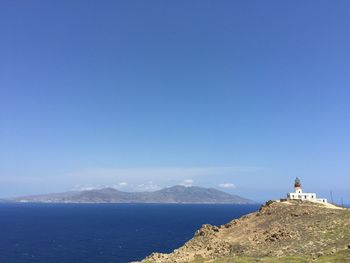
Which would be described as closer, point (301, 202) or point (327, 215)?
A: point (327, 215)

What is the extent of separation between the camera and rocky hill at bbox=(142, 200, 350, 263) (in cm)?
6378

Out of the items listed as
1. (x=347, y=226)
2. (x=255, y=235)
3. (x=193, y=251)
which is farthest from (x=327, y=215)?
(x=193, y=251)

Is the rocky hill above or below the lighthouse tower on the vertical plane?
below

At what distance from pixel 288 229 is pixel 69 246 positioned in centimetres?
11482

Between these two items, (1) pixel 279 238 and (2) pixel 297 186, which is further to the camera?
(2) pixel 297 186

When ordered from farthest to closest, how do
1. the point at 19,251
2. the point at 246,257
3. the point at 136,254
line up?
the point at 19,251, the point at 136,254, the point at 246,257

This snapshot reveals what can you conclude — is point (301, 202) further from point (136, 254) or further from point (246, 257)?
point (136, 254)

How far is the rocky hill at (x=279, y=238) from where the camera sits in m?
63.8

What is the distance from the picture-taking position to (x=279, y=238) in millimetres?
72625

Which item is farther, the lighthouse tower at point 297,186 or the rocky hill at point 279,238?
the lighthouse tower at point 297,186

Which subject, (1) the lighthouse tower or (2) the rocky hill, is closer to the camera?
(2) the rocky hill

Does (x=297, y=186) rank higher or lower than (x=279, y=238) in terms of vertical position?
higher

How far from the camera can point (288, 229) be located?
75062mm

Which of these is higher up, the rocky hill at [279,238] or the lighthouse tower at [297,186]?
the lighthouse tower at [297,186]
